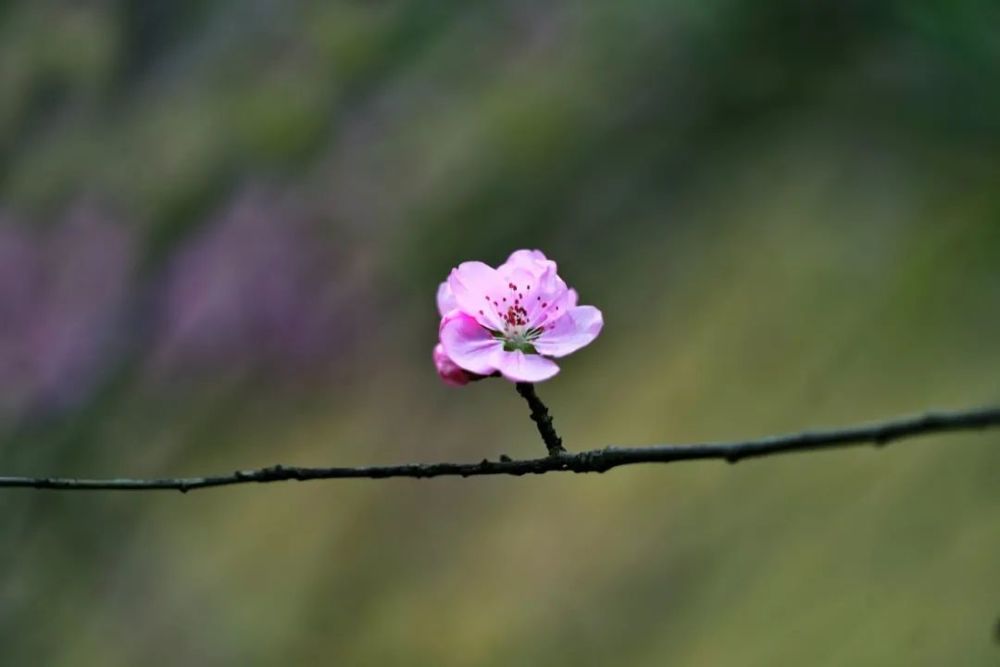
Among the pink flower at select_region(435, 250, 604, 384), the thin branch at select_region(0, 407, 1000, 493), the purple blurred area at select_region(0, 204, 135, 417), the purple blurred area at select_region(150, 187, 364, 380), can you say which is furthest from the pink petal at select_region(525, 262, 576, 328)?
the purple blurred area at select_region(0, 204, 135, 417)

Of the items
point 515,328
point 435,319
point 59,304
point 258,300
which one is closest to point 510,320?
point 515,328

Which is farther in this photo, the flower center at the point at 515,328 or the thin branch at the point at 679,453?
the flower center at the point at 515,328

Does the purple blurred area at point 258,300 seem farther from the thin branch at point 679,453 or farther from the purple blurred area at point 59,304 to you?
the thin branch at point 679,453

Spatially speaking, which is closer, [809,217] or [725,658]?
[725,658]

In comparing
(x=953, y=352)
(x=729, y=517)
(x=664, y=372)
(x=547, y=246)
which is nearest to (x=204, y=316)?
(x=547, y=246)

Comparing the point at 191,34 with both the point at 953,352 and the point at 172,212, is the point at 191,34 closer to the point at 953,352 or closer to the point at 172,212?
the point at 172,212

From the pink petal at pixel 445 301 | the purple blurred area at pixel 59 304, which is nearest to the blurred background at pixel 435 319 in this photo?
the purple blurred area at pixel 59 304
